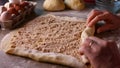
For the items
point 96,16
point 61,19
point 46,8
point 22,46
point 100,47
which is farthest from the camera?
point 46,8

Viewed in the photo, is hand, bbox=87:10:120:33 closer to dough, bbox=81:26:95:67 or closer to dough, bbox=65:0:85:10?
dough, bbox=81:26:95:67

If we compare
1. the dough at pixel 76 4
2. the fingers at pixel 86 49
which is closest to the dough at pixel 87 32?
the fingers at pixel 86 49

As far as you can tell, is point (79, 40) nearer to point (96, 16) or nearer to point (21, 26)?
point (96, 16)

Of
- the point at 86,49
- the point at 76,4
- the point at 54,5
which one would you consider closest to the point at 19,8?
the point at 54,5

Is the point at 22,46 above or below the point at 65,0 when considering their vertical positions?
below

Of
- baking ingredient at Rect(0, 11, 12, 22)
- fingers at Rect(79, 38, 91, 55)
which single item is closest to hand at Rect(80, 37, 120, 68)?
fingers at Rect(79, 38, 91, 55)

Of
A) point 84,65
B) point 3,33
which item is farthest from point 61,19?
point 84,65

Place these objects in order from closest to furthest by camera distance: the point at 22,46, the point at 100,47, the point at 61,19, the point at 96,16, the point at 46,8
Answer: the point at 100,47 < the point at 22,46 < the point at 96,16 < the point at 61,19 < the point at 46,8
